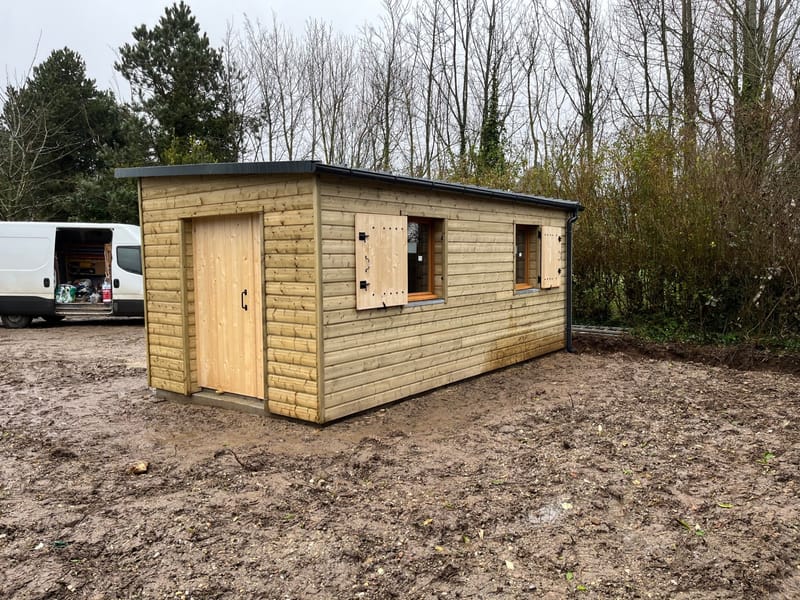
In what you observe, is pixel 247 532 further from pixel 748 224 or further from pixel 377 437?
pixel 748 224

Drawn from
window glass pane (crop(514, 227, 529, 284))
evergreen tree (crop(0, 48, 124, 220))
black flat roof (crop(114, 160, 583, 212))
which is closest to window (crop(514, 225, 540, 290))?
window glass pane (crop(514, 227, 529, 284))

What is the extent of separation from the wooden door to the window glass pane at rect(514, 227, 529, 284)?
4.22 metres

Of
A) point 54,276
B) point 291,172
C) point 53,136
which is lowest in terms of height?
point 54,276

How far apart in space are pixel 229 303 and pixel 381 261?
160 centimetres

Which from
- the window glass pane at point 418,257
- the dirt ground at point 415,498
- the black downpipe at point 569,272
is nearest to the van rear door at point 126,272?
the dirt ground at point 415,498

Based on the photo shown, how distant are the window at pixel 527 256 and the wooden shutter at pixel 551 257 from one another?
105 mm

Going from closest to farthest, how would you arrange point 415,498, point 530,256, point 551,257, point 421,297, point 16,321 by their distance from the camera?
point 415,498 → point 421,297 → point 530,256 → point 551,257 → point 16,321

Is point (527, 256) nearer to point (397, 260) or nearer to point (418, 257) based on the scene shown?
point (418, 257)

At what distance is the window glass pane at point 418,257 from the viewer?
6.64 metres

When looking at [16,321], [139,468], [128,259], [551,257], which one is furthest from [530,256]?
[16,321]

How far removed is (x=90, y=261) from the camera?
14.1 metres

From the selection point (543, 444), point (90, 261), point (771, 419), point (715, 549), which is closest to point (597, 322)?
point (771, 419)

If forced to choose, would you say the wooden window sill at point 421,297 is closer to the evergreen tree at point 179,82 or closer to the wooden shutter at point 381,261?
the wooden shutter at point 381,261

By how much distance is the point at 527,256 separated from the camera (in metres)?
9.02
